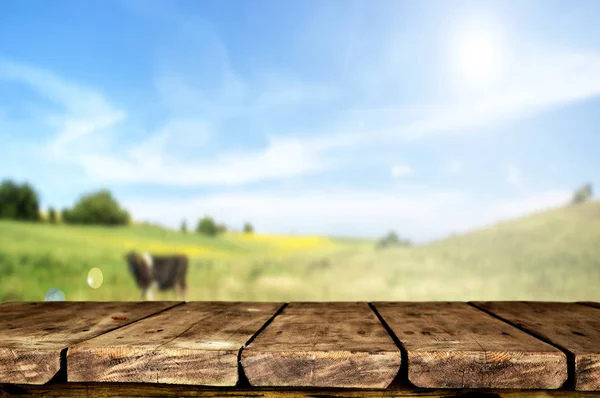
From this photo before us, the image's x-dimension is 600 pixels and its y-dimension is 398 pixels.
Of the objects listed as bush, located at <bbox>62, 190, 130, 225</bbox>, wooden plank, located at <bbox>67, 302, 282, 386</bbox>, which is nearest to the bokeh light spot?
bush, located at <bbox>62, 190, 130, 225</bbox>

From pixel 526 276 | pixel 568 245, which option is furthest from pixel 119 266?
pixel 568 245

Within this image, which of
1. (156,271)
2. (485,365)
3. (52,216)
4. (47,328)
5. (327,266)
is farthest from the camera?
(52,216)

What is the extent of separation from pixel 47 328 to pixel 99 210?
3274 cm

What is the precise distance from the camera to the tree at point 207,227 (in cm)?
2875

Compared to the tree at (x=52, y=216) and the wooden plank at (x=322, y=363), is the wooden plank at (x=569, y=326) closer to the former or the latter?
the wooden plank at (x=322, y=363)

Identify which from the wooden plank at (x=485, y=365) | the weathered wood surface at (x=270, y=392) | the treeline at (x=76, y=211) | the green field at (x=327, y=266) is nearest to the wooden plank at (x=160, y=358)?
the weathered wood surface at (x=270, y=392)

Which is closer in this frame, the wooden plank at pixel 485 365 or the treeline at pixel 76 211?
the wooden plank at pixel 485 365

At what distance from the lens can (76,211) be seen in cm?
3123

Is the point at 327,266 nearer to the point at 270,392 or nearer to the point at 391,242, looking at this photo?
the point at 391,242

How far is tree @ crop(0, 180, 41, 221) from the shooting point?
2814cm

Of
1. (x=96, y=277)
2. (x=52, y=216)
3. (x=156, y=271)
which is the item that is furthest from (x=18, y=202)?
(x=156, y=271)

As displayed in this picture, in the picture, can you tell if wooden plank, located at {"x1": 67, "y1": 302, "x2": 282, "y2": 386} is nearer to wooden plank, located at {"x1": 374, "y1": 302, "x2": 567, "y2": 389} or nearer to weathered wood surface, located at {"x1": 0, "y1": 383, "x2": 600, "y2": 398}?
weathered wood surface, located at {"x1": 0, "y1": 383, "x2": 600, "y2": 398}

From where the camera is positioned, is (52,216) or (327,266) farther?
(52,216)

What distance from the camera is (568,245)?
24469 millimetres
